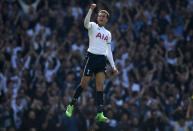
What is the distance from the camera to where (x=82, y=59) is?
99.0 feet

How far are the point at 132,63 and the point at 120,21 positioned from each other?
238 centimetres

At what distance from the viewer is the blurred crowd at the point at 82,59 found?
28094mm

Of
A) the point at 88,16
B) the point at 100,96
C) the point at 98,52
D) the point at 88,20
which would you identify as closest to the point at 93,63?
the point at 98,52

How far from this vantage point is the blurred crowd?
2809 centimetres

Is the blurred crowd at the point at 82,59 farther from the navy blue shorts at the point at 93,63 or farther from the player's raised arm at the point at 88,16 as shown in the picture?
the player's raised arm at the point at 88,16

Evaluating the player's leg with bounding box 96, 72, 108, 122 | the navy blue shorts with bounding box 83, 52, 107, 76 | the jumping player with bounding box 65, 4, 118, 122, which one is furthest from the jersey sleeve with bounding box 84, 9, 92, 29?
the player's leg with bounding box 96, 72, 108, 122

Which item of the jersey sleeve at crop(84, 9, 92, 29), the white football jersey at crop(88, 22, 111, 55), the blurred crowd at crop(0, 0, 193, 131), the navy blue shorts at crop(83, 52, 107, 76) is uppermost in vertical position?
the jersey sleeve at crop(84, 9, 92, 29)

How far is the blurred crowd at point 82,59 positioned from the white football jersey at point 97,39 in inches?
147

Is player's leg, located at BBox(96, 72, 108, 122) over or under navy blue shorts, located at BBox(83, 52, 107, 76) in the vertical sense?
under

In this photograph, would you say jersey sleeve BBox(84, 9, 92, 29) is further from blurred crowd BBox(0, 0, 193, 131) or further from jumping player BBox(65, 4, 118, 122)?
blurred crowd BBox(0, 0, 193, 131)

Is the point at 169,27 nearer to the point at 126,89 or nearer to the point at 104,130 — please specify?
the point at 126,89

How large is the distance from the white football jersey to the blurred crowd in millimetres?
3729

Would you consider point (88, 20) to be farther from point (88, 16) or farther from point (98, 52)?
point (98, 52)

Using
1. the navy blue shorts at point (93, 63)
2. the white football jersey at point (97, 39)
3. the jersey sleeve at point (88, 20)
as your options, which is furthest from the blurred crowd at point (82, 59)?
the jersey sleeve at point (88, 20)
